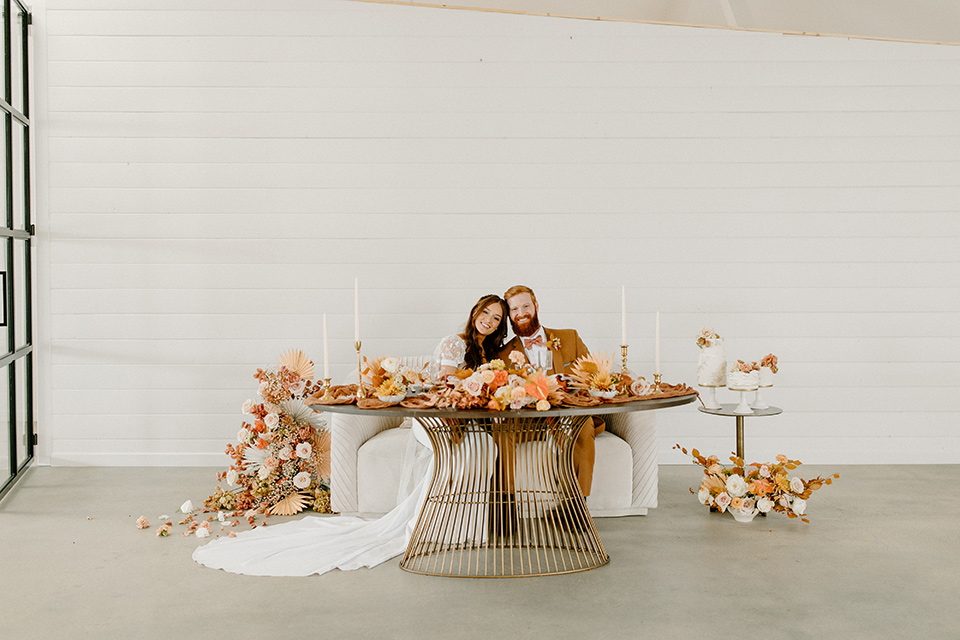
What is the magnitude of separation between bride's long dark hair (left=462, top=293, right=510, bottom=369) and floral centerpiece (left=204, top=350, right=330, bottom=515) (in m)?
0.90

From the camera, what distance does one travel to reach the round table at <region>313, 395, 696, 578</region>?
3361mm

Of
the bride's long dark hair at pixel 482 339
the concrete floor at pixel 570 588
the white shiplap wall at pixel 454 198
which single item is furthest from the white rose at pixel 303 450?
the white shiplap wall at pixel 454 198

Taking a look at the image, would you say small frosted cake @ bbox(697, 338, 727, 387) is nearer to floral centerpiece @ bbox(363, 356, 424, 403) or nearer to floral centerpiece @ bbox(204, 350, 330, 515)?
floral centerpiece @ bbox(363, 356, 424, 403)

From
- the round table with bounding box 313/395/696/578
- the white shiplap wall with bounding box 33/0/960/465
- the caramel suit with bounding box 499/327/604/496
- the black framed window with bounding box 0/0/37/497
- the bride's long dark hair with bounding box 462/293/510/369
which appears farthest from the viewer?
the white shiplap wall with bounding box 33/0/960/465

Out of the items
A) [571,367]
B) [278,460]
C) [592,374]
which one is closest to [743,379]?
[571,367]

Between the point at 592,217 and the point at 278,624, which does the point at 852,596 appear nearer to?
the point at 278,624

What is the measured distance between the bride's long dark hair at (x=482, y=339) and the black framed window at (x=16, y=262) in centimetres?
258

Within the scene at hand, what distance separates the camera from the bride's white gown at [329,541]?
343 cm

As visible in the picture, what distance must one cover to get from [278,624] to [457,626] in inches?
23.6

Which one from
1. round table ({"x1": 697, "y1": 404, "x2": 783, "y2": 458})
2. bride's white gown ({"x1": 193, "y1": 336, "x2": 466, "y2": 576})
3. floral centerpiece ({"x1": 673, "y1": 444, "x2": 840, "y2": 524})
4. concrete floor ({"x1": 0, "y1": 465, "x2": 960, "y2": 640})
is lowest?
concrete floor ({"x1": 0, "y1": 465, "x2": 960, "y2": 640})

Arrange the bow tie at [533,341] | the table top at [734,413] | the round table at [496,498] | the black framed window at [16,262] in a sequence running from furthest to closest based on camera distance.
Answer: the black framed window at [16,262] → the bow tie at [533,341] → the table top at [734,413] → the round table at [496,498]

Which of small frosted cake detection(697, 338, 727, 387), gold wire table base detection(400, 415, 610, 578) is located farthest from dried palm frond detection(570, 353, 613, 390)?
small frosted cake detection(697, 338, 727, 387)

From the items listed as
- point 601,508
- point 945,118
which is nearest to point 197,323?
point 601,508

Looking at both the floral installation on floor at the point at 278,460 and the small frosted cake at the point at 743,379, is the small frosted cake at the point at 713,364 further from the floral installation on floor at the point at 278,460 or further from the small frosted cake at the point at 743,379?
the floral installation on floor at the point at 278,460
